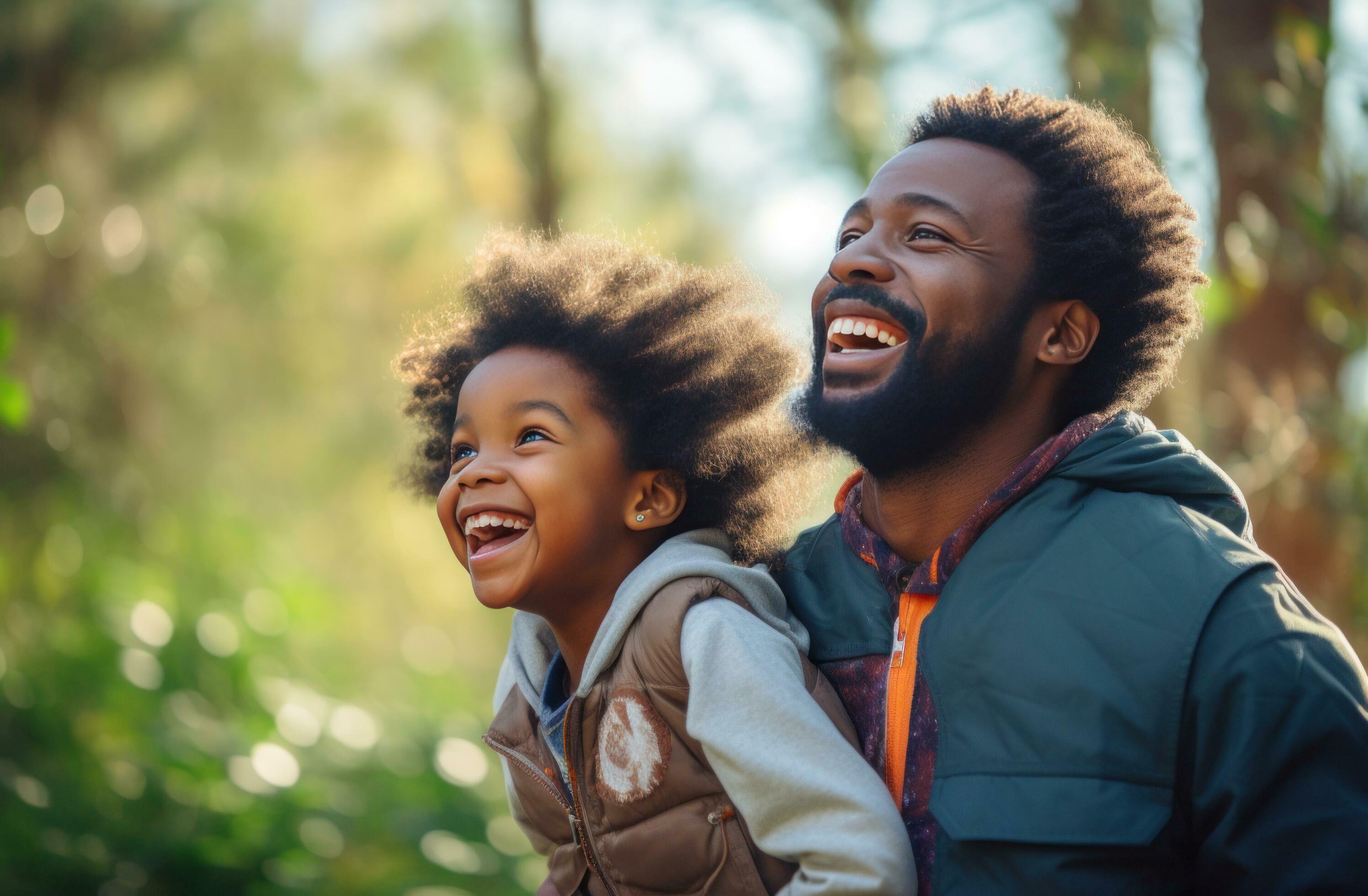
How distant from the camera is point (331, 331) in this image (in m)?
12.4

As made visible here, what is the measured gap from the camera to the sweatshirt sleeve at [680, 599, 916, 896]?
1.92 m

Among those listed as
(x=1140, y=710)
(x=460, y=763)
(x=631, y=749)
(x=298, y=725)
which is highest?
(x=298, y=725)

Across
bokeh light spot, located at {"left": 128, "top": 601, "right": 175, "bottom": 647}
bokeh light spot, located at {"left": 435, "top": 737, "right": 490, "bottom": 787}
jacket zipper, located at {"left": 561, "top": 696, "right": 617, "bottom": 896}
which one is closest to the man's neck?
jacket zipper, located at {"left": 561, "top": 696, "right": 617, "bottom": 896}

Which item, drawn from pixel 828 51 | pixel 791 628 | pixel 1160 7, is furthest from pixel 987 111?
pixel 828 51

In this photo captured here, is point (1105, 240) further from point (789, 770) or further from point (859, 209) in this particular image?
point (789, 770)

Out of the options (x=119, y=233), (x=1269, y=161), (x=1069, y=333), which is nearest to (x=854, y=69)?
(x=1269, y=161)

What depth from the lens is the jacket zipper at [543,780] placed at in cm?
240

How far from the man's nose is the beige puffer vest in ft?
2.27

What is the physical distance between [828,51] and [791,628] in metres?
7.26

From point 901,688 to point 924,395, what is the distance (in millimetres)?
568

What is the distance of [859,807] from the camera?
6.44 ft

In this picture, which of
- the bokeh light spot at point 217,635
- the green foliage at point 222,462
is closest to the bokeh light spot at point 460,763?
the green foliage at point 222,462

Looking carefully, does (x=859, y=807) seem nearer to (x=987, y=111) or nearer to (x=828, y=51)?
(x=987, y=111)

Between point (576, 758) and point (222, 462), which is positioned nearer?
point (576, 758)
